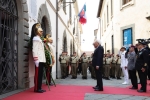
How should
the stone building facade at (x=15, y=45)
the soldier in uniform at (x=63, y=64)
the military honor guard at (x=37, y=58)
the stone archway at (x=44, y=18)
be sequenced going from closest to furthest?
the stone building facade at (x=15, y=45)
the military honor guard at (x=37, y=58)
the stone archway at (x=44, y=18)
the soldier in uniform at (x=63, y=64)

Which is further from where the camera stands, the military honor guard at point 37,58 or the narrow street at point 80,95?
the military honor guard at point 37,58

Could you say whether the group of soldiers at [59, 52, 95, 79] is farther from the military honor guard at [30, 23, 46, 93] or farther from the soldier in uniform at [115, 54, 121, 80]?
the military honor guard at [30, 23, 46, 93]

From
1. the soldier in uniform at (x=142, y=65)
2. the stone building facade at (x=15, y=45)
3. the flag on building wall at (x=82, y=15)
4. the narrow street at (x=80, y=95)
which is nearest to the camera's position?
the narrow street at (x=80, y=95)

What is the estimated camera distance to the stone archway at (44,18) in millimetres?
8750

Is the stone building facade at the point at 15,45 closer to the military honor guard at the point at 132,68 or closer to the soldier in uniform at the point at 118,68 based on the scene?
the military honor guard at the point at 132,68

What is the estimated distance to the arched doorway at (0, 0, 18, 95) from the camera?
5.86m

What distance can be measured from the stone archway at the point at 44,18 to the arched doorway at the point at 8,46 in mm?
2106

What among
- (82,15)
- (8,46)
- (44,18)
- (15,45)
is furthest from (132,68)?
(82,15)

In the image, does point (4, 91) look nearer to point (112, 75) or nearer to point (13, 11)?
point (13, 11)

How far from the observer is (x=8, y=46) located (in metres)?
6.30

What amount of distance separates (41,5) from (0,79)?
13.8ft

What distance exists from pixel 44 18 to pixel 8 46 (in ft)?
13.2

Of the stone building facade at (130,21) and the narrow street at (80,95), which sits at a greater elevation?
the stone building facade at (130,21)

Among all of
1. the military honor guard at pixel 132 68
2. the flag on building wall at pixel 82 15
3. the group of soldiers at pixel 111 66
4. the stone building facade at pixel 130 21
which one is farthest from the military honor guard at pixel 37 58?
the flag on building wall at pixel 82 15
